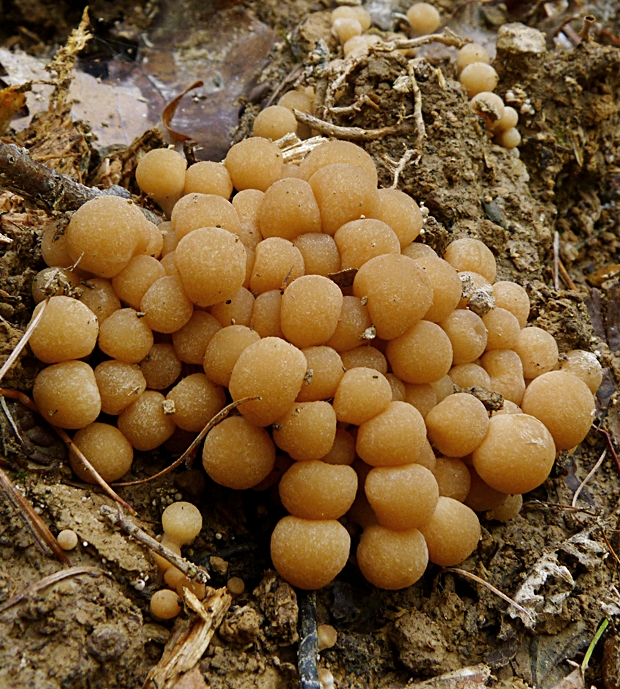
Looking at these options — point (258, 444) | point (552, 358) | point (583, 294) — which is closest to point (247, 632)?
point (258, 444)

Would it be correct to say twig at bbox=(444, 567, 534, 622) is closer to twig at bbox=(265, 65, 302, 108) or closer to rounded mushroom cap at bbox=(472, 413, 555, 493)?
rounded mushroom cap at bbox=(472, 413, 555, 493)

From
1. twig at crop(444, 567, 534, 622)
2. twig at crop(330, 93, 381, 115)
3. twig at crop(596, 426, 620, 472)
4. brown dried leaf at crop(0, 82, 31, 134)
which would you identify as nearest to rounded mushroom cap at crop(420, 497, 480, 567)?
twig at crop(444, 567, 534, 622)

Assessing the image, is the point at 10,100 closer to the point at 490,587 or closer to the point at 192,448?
the point at 192,448

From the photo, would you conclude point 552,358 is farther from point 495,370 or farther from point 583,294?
point 583,294

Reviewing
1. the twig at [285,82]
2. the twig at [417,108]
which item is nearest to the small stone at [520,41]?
the twig at [417,108]

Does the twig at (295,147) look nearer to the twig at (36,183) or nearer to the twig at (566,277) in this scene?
the twig at (36,183)

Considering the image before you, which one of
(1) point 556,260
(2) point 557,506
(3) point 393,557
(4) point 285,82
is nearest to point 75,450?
(3) point 393,557

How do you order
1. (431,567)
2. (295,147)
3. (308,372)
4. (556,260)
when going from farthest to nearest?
(556,260)
(295,147)
(431,567)
(308,372)
